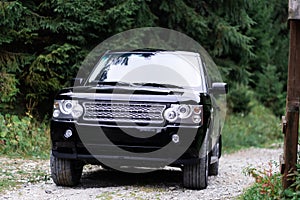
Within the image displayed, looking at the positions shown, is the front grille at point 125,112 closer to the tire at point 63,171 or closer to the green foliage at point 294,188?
the tire at point 63,171

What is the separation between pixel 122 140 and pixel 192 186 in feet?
3.73

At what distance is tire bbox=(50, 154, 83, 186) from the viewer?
6660mm

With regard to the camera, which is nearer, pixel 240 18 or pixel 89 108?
pixel 89 108

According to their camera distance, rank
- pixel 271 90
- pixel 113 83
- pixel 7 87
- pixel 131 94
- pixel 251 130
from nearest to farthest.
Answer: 1. pixel 131 94
2. pixel 113 83
3. pixel 7 87
4. pixel 251 130
5. pixel 271 90

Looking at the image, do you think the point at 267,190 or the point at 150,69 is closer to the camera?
the point at 267,190

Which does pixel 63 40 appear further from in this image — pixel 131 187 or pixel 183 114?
pixel 183 114

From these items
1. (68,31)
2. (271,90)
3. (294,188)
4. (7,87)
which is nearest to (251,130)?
(271,90)

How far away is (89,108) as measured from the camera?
6414mm

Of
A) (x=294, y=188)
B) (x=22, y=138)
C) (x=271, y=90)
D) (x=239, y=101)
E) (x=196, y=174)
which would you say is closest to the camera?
(x=294, y=188)

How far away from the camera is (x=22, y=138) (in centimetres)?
1033

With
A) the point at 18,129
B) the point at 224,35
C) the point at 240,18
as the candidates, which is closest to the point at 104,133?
the point at 18,129

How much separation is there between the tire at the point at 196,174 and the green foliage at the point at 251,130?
7.79m

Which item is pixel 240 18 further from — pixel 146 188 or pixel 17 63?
pixel 146 188

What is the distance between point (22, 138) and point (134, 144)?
15.4 ft
